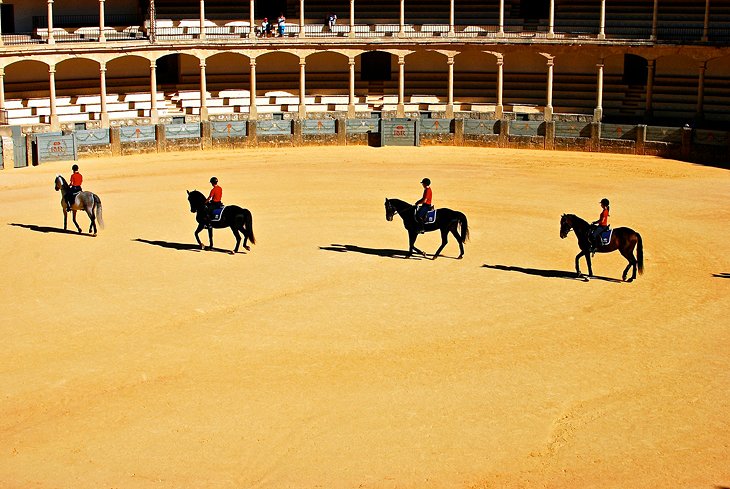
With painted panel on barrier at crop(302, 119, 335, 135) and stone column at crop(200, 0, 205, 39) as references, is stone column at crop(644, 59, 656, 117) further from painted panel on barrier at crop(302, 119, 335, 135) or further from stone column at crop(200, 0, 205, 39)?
stone column at crop(200, 0, 205, 39)

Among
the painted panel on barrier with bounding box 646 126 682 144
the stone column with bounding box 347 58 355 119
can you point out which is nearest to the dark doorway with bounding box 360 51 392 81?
the stone column with bounding box 347 58 355 119

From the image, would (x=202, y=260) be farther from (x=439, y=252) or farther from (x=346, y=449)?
(x=346, y=449)

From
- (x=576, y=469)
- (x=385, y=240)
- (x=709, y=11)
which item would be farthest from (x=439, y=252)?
(x=709, y=11)

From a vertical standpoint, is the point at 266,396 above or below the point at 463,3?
below

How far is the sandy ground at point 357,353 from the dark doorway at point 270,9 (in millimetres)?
22683

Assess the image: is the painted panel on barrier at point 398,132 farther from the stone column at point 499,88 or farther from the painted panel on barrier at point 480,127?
the stone column at point 499,88

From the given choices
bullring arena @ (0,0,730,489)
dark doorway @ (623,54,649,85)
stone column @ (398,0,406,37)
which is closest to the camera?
bullring arena @ (0,0,730,489)

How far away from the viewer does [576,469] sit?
13219 mm

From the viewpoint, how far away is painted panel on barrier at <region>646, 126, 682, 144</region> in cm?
3978

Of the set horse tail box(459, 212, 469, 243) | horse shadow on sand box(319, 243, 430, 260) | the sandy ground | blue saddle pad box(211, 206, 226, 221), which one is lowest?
the sandy ground

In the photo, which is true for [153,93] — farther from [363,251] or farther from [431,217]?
[431,217]

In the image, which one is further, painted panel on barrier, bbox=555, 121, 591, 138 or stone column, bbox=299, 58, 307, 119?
stone column, bbox=299, 58, 307, 119

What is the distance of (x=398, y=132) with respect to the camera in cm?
4312

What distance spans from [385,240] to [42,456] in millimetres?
13122
